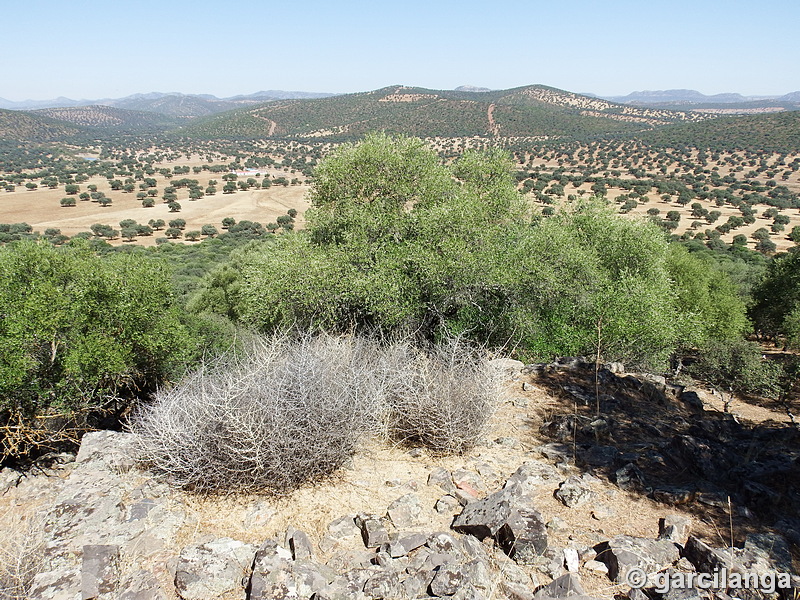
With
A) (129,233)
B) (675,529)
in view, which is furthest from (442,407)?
(129,233)

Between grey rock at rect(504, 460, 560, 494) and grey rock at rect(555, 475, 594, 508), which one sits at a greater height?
grey rock at rect(555, 475, 594, 508)

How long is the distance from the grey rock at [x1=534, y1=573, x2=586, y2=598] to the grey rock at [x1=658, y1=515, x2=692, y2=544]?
5.23 ft

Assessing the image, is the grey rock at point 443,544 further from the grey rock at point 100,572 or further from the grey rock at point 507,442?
the grey rock at point 100,572

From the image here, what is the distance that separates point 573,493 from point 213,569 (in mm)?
4754

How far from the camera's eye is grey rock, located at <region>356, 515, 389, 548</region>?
Result: 18.0 feet

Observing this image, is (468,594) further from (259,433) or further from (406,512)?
(259,433)

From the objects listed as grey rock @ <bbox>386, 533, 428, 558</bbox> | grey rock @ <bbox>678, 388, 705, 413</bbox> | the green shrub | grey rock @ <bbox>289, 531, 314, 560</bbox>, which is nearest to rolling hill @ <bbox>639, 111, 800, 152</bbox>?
grey rock @ <bbox>678, 388, 705, 413</bbox>

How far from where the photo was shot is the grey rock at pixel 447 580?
459cm

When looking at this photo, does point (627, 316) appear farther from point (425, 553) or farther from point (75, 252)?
point (75, 252)

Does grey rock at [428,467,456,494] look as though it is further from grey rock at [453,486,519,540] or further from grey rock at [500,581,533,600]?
grey rock at [500,581,533,600]

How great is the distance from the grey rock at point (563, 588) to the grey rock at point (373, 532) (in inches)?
70.9

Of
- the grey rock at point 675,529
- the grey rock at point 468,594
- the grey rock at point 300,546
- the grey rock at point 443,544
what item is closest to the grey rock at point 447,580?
the grey rock at point 468,594

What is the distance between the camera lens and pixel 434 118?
13200 cm

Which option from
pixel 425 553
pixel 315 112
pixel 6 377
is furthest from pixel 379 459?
pixel 315 112
